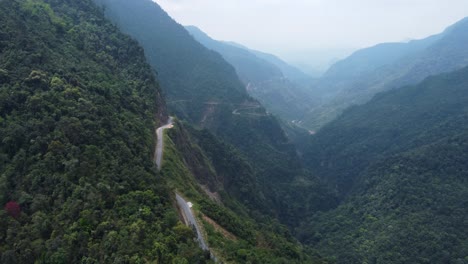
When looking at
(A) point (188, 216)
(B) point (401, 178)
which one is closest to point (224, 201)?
(A) point (188, 216)

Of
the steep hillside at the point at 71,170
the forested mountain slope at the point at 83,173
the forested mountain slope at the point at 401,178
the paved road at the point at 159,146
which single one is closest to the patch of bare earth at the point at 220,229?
the forested mountain slope at the point at 83,173

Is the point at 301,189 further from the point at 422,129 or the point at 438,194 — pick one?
the point at 422,129

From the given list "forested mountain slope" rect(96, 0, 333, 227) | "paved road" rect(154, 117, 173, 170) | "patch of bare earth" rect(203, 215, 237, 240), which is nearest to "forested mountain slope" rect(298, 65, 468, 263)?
"forested mountain slope" rect(96, 0, 333, 227)

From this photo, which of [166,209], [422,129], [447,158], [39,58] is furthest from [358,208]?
[39,58]

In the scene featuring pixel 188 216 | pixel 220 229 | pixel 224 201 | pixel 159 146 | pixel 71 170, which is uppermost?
pixel 71 170

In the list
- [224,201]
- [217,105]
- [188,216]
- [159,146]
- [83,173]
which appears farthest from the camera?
[217,105]

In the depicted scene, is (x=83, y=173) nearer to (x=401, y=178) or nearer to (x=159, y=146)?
(x=159, y=146)

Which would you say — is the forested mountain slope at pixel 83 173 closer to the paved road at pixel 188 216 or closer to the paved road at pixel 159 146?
the paved road at pixel 188 216
